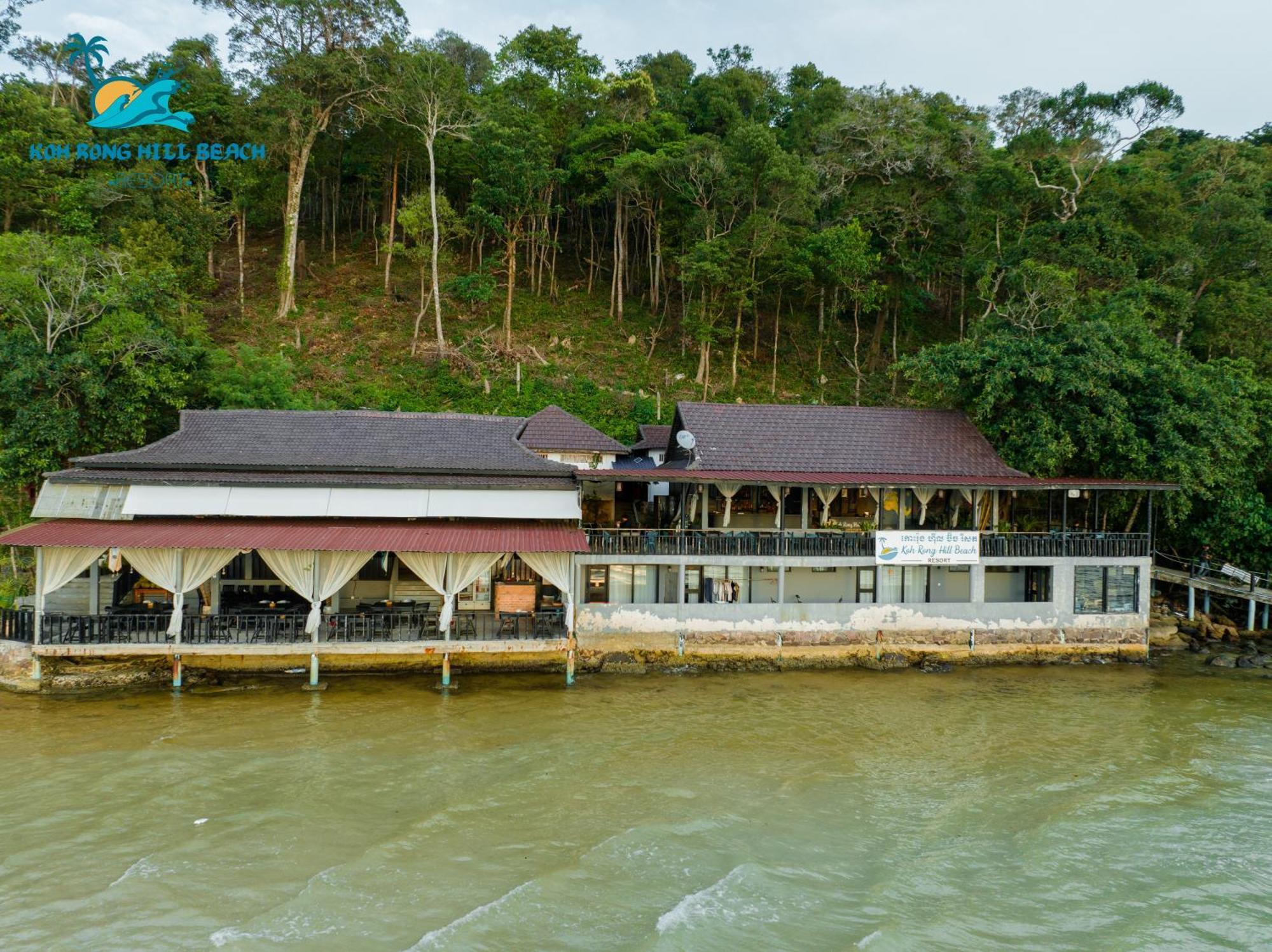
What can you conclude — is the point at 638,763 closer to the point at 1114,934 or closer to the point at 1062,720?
the point at 1114,934

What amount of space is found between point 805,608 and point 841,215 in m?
30.5

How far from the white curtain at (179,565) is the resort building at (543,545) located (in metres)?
0.05

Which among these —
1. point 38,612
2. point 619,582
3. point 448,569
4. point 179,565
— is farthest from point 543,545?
point 38,612

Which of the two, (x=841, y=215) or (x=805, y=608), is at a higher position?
(x=841, y=215)

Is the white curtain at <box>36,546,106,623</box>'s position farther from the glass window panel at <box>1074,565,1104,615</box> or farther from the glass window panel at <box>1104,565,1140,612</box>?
the glass window panel at <box>1104,565,1140,612</box>

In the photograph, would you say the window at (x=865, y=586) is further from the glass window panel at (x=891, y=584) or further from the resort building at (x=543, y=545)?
the glass window panel at (x=891, y=584)

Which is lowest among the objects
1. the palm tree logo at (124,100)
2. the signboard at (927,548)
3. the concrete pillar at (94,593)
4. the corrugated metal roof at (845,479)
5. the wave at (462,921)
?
the wave at (462,921)

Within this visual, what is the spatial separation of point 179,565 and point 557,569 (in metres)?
9.95

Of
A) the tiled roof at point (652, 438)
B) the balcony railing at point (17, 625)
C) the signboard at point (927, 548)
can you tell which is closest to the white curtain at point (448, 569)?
the balcony railing at point (17, 625)

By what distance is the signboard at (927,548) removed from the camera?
22891 mm

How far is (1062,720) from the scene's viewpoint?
18125 mm

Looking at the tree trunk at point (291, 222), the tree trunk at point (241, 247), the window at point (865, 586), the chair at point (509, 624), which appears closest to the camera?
the chair at point (509, 624)

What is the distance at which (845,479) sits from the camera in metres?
22.7

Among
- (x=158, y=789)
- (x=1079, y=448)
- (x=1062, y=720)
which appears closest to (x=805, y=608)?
(x=1062, y=720)
